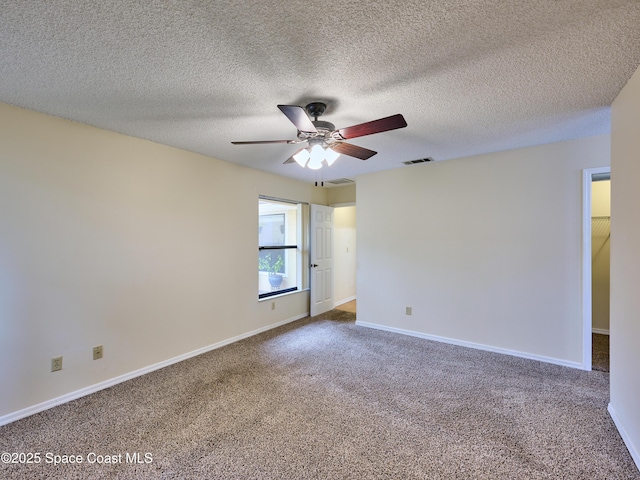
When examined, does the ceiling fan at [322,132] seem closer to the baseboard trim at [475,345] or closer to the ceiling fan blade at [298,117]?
the ceiling fan blade at [298,117]

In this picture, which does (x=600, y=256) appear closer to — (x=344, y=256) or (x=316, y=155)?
(x=344, y=256)

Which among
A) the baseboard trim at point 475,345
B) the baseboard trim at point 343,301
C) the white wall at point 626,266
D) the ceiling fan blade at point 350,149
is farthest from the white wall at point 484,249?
the ceiling fan blade at point 350,149

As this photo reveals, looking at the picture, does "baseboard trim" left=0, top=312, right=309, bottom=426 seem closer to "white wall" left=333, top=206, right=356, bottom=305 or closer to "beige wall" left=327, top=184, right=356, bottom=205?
"white wall" left=333, top=206, right=356, bottom=305

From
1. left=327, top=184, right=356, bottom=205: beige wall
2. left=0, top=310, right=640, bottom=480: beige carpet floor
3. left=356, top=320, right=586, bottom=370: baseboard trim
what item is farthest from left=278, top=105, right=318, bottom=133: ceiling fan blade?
left=327, top=184, right=356, bottom=205: beige wall

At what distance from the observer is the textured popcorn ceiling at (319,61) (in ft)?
4.32

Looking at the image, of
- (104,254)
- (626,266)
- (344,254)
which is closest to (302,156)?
(104,254)

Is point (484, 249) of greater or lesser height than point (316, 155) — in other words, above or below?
below

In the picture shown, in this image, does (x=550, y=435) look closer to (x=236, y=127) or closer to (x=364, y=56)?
(x=364, y=56)

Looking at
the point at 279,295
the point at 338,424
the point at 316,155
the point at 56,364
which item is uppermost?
the point at 316,155

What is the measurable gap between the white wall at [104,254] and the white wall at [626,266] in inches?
145

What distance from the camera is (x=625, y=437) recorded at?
1889 mm

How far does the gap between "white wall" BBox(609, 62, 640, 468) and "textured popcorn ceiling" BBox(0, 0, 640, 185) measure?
24 centimetres

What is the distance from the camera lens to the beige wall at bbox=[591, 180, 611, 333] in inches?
161

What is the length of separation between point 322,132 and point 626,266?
2.22m
